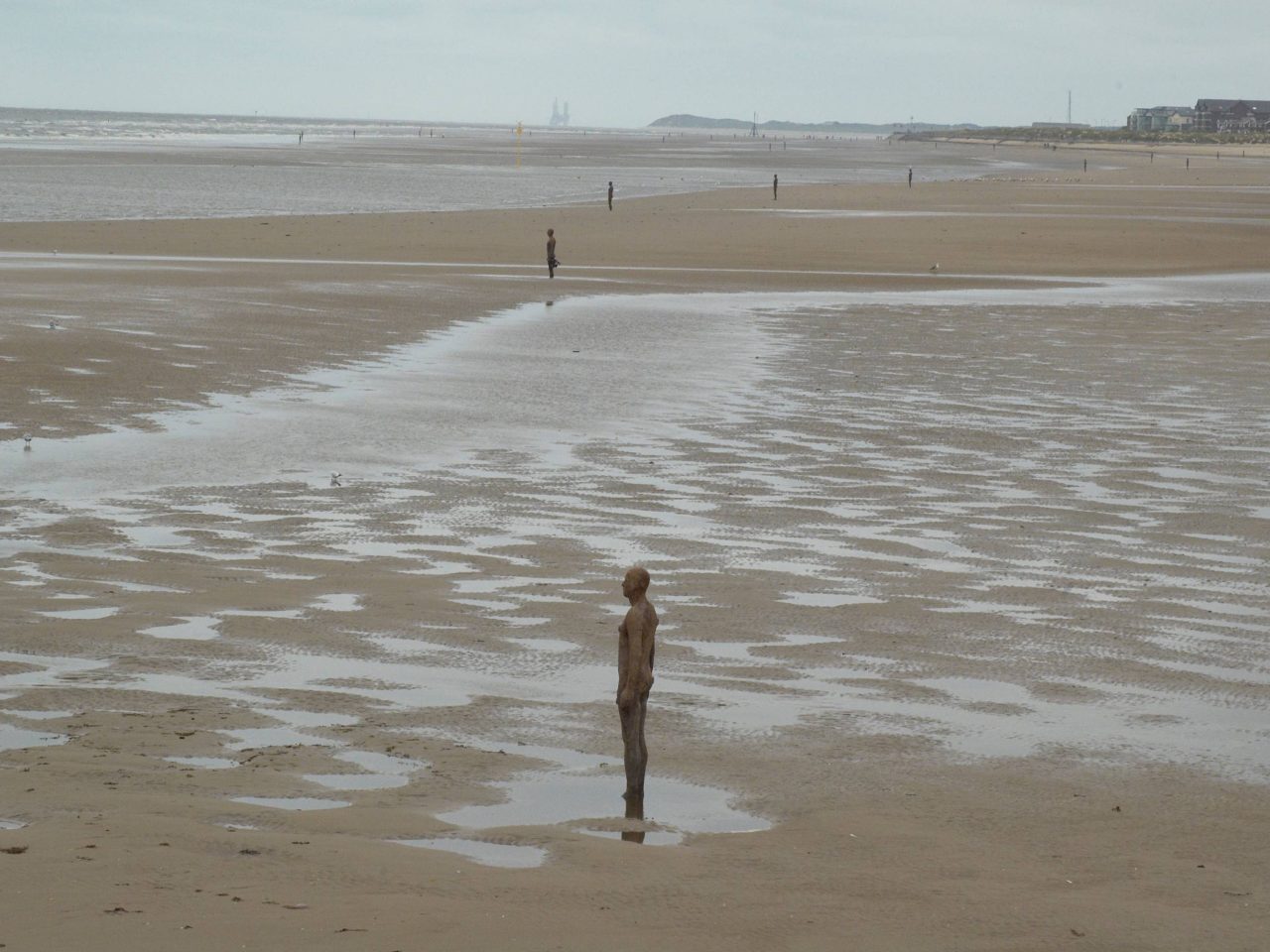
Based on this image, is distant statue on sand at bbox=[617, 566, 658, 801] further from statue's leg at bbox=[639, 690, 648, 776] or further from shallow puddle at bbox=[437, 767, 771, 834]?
shallow puddle at bbox=[437, 767, 771, 834]

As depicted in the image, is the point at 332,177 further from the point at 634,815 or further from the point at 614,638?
the point at 634,815

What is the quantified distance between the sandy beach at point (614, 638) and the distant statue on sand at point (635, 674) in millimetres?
240

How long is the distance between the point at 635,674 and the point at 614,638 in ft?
9.24

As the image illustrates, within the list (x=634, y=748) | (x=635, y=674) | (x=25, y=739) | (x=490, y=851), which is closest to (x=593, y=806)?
(x=634, y=748)

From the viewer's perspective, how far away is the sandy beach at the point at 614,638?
6.31m

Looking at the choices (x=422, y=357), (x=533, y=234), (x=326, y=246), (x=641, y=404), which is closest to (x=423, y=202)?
(x=533, y=234)

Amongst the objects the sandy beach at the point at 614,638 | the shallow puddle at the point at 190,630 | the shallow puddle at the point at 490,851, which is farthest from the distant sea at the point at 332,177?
the shallow puddle at the point at 490,851

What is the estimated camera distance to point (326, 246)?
133ft

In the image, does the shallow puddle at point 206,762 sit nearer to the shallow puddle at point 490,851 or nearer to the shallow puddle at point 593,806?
the shallow puddle at point 593,806

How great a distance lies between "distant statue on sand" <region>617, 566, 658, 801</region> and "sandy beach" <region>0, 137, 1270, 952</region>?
0.79 ft

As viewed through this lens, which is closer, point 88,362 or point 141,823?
point 141,823

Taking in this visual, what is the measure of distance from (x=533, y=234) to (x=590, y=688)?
37.3 meters

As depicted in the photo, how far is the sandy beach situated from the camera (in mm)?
6312

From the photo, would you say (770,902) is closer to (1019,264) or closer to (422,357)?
(422,357)
